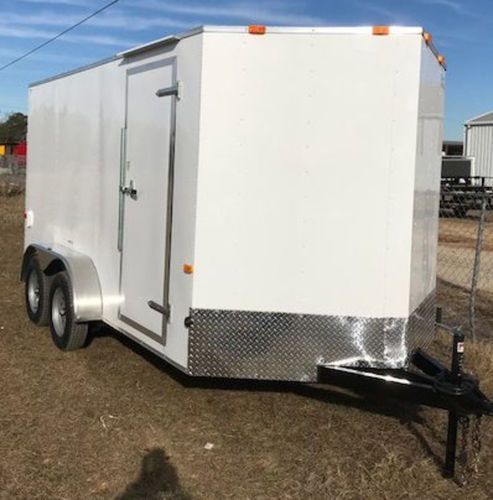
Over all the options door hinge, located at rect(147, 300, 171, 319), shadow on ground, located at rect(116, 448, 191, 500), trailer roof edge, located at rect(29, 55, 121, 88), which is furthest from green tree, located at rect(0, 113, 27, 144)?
shadow on ground, located at rect(116, 448, 191, 500)

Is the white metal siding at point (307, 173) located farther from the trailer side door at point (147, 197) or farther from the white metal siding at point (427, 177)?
the trailer side door at point (147, 197)

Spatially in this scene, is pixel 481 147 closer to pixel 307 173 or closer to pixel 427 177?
pixel 427 177

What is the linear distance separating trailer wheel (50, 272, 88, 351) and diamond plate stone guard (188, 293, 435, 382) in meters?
1.91

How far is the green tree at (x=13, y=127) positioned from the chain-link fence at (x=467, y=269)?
7575 cm

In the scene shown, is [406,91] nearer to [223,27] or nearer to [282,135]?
[282,135]

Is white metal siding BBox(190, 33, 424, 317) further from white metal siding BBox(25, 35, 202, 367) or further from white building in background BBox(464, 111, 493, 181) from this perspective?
white building in background BBox(464, 111, 493, 181)

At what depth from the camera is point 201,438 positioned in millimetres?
4539

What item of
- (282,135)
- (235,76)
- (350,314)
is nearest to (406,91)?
(282,135)

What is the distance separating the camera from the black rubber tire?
22.9 feet

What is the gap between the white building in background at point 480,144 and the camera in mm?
36062

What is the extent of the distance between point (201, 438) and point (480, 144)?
118ft

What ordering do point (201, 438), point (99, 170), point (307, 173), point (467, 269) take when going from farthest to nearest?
point (467, 269)
point (99, 170)
point (201, 438)
point (307, 173)

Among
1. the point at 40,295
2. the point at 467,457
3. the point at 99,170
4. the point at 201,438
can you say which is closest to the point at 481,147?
the point at 40,295

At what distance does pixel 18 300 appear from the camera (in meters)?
8.78
